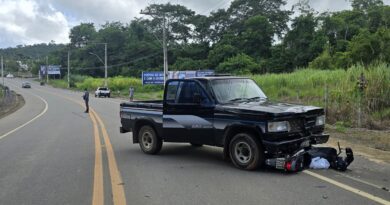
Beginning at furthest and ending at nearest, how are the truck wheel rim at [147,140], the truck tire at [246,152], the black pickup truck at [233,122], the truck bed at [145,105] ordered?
the truck wheel rim at [147,140]
the truck bed at [145,105]
the truck tire at [246,152]
the black pickup truck at [233,122]

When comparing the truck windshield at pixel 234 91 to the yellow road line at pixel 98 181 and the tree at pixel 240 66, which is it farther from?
the tree at pixel 240 66

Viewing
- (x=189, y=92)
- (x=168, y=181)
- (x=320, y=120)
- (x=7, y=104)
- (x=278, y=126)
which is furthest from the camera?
(x=7, y=104)

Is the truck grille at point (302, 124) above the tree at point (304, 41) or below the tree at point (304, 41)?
below

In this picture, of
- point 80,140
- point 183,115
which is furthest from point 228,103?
point 80,140

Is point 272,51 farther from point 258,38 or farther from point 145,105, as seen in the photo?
point 145,105

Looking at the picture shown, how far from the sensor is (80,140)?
575 inches

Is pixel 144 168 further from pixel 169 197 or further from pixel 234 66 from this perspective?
pixel 234 66

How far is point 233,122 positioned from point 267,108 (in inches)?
28.0

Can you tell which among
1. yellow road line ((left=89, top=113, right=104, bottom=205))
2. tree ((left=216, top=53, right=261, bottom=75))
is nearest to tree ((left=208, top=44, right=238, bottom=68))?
tree ((left=216, top=53, right=261, bottom=75))

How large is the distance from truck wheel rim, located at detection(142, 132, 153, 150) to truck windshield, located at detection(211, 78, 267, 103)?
2359mm

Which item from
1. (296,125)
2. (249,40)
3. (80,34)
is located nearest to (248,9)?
(249,40)

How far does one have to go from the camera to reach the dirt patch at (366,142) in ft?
34.6

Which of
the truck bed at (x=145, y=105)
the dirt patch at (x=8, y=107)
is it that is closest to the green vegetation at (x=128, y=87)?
the dirt patch at (x=8, y=107)

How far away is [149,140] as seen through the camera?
444 inches
